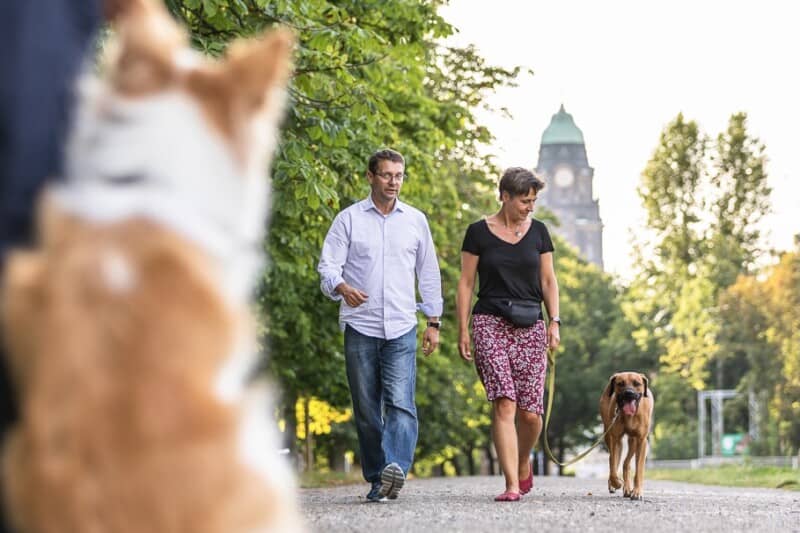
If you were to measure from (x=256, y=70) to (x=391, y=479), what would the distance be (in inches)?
339

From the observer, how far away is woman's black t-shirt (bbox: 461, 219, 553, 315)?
1155 cm

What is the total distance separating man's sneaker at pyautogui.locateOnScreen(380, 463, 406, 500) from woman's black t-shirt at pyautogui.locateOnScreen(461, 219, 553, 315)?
1410 mm

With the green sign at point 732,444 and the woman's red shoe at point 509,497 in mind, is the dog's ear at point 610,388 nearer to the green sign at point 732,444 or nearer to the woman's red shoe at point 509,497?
the woman's red shoe at point 509,497

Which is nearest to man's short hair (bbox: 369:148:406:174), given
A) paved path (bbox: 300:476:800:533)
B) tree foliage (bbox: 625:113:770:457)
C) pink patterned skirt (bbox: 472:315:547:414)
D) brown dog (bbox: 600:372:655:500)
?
pink patterned skirt (bbox: 472:315:547:414)

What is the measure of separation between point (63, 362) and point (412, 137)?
2031cm

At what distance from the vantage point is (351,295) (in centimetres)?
1066

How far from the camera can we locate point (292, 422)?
28.2m

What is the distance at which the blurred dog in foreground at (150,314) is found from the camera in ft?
7.77

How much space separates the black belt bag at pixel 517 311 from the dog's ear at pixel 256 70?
887 cm

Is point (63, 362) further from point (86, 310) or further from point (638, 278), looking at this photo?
point (638, 278)

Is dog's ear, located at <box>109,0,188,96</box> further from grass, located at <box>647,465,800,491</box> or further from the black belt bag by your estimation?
grass, located at <box>647,465,800,491</box>

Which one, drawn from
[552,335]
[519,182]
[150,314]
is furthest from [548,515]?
[150,314]

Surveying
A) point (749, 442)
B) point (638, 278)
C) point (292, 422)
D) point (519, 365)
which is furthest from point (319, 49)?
point (638, 278)

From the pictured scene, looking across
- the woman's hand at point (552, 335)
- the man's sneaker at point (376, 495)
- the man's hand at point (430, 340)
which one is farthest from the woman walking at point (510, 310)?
the man's sneaker at point (376, 495)
